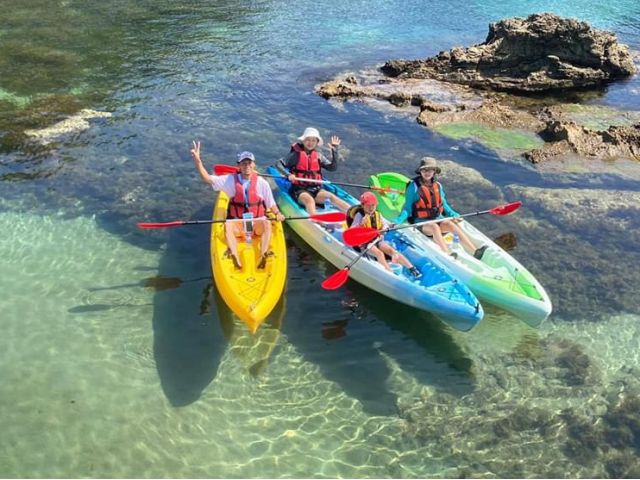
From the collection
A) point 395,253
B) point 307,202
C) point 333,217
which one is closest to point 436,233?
point 395,253

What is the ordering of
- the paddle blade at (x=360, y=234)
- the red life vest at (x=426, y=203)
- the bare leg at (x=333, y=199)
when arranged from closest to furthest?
the paddle blade at (x=360, y=234) → the red life vest at (x=426, y=203) → the bare leg at (x=333, y=199)

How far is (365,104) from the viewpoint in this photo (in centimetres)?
1555

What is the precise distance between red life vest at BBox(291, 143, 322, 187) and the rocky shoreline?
5336mm

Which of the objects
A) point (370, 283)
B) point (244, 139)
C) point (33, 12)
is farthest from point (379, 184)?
point (33, 12)

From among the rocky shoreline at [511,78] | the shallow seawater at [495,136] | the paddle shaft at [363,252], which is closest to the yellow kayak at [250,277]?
the paddle shaft at [363,252]

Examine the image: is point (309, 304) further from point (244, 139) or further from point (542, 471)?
point (244, 139)

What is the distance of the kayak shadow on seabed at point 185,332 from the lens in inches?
268

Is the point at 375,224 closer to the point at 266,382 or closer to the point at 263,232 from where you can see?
the point at 263,232

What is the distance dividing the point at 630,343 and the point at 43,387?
23.9 feet

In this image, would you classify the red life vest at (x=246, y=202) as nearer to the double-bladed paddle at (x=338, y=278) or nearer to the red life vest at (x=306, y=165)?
the red life vest at (x=306, y=165)

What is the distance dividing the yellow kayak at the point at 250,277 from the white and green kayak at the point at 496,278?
2.10 meters

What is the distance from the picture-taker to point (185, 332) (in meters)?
7.59

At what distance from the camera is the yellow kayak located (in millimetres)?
6984

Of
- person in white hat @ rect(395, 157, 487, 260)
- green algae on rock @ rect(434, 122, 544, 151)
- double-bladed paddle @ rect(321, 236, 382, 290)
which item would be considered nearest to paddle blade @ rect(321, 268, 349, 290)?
double-bladed paddle @ rect(321, 236, 382, 290)
